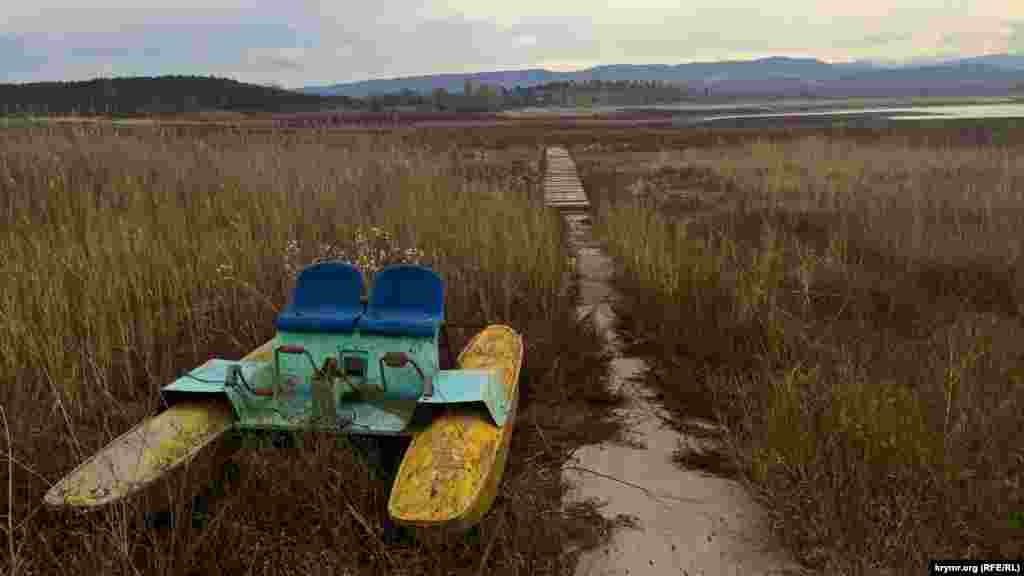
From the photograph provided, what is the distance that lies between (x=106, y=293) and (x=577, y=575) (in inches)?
158

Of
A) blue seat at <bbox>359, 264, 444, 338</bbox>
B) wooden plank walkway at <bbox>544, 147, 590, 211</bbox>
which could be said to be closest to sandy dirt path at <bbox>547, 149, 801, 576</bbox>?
blue seat at <bbox>359, 264, 444, 338</bbox>

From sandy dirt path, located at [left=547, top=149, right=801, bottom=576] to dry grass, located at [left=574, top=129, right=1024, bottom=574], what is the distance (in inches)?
6.2

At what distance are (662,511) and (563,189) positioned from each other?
504 inches

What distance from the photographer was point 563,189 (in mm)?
15664

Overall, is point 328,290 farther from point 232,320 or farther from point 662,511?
point 662,511

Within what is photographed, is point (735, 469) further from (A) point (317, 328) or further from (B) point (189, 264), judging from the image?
(B) point (189, 264)

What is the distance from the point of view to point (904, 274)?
7.07 m

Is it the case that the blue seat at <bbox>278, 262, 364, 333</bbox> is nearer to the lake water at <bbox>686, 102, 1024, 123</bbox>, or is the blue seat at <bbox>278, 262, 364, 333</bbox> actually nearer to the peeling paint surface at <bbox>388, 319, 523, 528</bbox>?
the peeling paint surface at <bbox>388, 319, 523, 528</bbox>

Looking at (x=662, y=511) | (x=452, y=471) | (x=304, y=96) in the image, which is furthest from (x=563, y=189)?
(x=304, y=96)

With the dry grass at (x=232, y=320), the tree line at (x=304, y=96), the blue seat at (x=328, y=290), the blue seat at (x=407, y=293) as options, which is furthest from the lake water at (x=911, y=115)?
the blue seat at (x=328, y=290)

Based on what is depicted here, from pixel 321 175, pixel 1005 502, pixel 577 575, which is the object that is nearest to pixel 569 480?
pixel 577 575

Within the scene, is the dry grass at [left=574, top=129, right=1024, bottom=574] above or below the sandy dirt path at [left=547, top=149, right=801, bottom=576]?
above

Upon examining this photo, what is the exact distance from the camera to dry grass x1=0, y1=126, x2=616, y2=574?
2705 millimetres

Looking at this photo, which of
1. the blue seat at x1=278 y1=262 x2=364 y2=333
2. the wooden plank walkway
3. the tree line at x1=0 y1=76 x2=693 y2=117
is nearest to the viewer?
the blue seat at x1=278 y1=262 x2=364 y2=333
